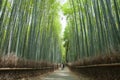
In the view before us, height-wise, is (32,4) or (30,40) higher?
(32,4)

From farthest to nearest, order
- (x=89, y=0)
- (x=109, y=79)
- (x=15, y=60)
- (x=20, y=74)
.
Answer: (x=89, y=0), (x=20, y=74), (x=15, y=60), (x=109, y=79)

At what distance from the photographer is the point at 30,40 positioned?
10.1 metres

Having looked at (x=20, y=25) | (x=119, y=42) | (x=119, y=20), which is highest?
(x=20, y=25)

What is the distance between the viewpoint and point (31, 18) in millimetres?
10531

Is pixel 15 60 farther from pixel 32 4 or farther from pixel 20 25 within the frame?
pixel 32 4

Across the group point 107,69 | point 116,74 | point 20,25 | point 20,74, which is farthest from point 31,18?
point 116,74

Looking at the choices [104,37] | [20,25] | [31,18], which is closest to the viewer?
[104,37]

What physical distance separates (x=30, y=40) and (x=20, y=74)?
2731 mm

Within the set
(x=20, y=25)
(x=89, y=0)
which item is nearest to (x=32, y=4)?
(x=20, y=25)

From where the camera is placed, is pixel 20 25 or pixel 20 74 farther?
pixel 20 25

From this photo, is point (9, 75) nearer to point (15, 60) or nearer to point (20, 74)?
point (15, 60)

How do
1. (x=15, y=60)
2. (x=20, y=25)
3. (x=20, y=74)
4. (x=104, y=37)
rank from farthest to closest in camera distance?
1. (x=20, y=25)
2. (x=104, y=37)
3. (x=20, y=74)
4. (x=15, y=60)

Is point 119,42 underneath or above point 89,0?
underneath

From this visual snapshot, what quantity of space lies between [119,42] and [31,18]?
214 inches
